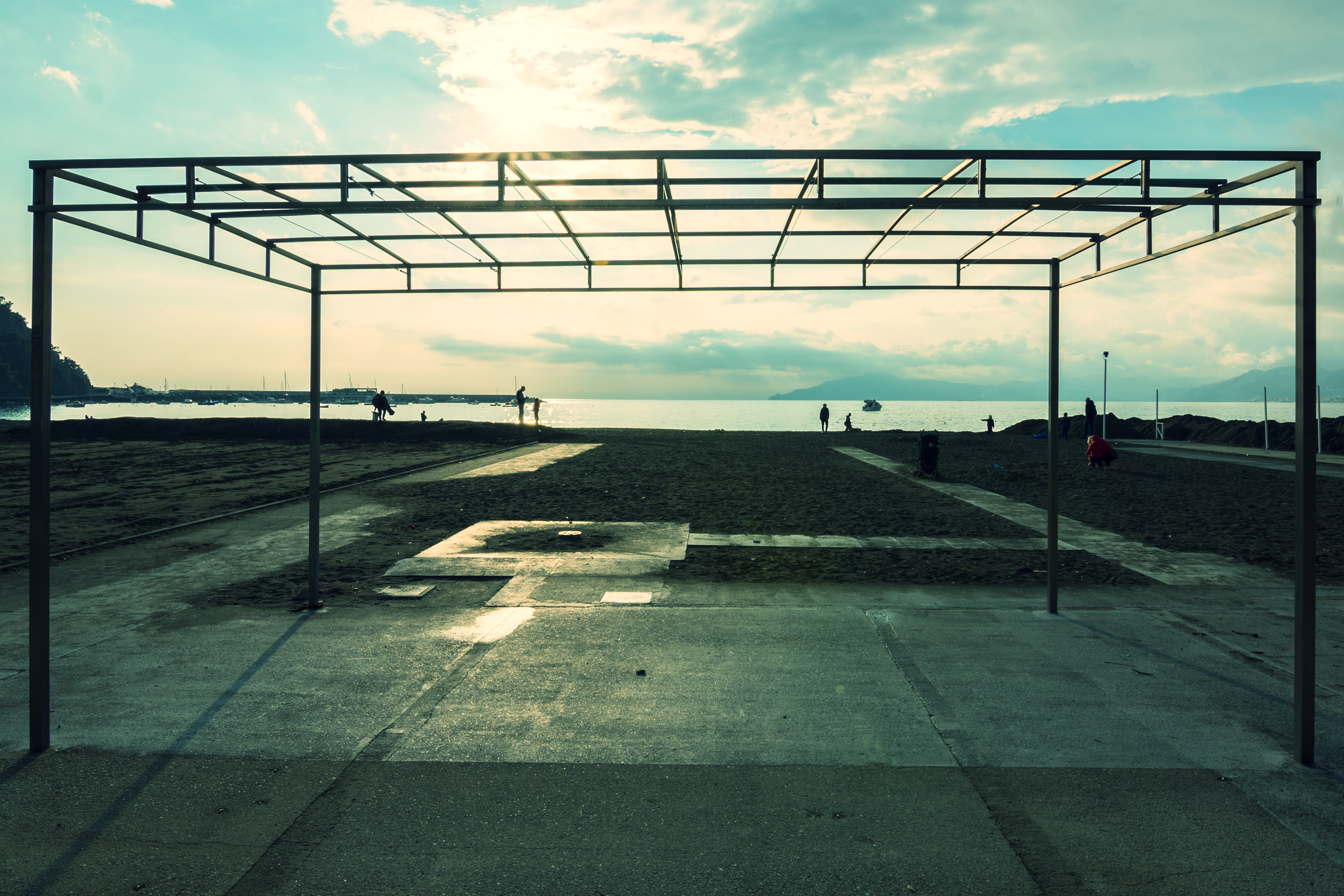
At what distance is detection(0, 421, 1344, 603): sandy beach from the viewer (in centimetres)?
927

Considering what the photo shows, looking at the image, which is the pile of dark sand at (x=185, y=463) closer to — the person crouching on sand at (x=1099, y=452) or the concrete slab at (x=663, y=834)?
the concrete slab at (x=663, y=834)

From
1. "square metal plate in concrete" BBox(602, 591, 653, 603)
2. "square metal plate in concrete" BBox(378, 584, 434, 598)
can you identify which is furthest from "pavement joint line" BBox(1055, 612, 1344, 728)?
"square metal plate in concrete" BBox(378, 584, 434, 598)

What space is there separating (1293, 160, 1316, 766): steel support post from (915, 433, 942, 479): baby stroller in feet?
53.7

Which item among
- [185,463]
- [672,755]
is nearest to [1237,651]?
[672,755]

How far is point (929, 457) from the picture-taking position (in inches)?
808

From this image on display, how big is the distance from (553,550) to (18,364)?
205 metres

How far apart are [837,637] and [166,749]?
4677 mm

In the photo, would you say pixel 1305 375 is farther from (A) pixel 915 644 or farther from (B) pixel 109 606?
(B) pixel 109 606

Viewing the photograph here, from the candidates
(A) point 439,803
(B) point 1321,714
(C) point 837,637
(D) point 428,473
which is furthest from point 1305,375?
(D) point 428,473

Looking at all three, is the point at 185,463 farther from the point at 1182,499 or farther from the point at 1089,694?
the point at 1182,499

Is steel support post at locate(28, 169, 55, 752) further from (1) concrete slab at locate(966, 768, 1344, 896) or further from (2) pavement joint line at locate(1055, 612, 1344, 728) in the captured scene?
(2) pavement joint line at locate(1055, 612, 1344, 728)

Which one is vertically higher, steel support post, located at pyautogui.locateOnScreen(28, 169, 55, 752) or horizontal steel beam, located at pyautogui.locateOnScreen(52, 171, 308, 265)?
horizontal steel beam, located at pyautogui.locateOnScreen(52, 171, 308, 265)

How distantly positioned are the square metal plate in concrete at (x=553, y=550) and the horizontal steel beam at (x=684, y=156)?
507 cm

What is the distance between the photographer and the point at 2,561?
940cm
